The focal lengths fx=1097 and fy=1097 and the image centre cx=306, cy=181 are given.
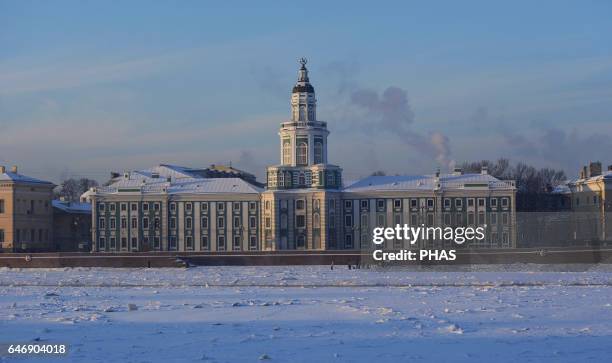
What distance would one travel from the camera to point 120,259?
80.4m

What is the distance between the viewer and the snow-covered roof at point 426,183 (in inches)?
3719

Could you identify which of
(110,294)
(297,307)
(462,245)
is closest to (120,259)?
(462,245)

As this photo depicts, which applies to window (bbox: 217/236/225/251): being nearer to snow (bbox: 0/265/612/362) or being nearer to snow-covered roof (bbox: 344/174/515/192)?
snow-covered roof (bbox: 344/174/515/192)

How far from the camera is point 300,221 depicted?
95125mm

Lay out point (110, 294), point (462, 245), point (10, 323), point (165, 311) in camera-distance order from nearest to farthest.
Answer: point (10, 323) < point (165, 311) < point (110, 294) < point (462, 245)

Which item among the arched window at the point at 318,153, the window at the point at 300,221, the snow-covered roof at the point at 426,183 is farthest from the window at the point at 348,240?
the arched window at the point at 318,153

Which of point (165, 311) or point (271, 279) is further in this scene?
point (271, 279)

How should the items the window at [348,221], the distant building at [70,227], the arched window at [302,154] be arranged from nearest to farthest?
the window at [348,221]
the arched window at [302,154]
the distant building at [70,227]

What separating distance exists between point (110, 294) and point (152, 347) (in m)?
17.9

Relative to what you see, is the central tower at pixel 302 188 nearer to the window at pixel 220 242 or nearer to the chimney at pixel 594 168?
the window at pixel 220 242

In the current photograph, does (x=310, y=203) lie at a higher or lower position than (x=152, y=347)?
higher

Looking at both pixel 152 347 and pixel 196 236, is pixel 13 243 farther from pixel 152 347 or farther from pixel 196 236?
pixel 152 347

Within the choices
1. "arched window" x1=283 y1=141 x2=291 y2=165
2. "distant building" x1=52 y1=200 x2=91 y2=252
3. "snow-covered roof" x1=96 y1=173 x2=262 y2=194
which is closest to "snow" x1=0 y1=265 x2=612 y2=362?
"snow-covered roof" x1=96 y1=173 x2=262 y2=194

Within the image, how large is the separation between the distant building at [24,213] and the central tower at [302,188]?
69.4 ft
